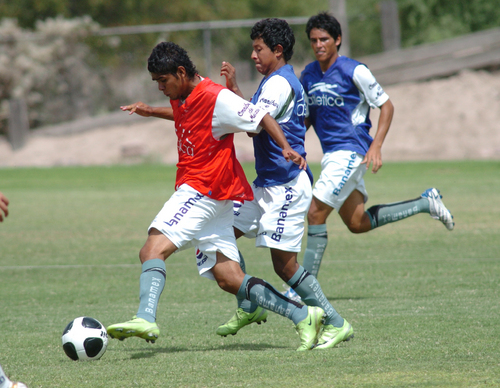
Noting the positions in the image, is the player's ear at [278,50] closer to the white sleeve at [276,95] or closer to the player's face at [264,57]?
the player's face at [264,57]

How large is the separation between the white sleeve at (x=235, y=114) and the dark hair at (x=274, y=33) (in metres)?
0.71

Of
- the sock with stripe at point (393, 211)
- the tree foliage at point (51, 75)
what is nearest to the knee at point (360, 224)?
the sock with stripe at point (393, 211)

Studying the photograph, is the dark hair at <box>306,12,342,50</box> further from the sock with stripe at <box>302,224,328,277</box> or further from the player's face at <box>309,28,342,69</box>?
the sock with stripe at <box>302,224,328,277</box>

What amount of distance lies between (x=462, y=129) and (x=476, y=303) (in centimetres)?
2022

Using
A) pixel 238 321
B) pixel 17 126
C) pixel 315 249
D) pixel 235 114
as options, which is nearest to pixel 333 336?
pixel 238 321

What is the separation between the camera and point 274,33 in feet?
17.1

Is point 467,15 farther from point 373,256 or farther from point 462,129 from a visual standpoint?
point 373,256

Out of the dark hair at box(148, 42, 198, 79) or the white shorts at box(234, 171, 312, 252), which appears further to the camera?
the white shorts at box(234, 171, 312, 252)

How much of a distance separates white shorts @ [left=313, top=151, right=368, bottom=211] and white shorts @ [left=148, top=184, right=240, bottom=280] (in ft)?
5.97

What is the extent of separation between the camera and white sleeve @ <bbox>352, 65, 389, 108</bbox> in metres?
6.63

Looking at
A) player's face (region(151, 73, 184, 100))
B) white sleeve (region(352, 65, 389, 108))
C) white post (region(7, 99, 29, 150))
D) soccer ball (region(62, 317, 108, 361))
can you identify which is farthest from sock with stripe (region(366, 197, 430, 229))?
white post (region(7, 99, 29, 150))

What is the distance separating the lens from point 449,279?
718 cm

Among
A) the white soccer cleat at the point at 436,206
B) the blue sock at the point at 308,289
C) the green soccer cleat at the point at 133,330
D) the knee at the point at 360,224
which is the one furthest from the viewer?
the white soccer cleat at the point at 436,206

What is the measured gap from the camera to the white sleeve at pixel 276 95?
5.01m
